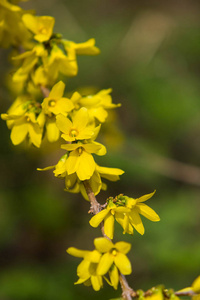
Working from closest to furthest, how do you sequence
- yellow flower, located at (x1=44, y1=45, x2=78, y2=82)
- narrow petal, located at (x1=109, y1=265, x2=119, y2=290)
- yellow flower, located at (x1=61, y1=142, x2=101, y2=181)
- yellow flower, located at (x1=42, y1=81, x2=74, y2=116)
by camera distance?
narrow petal, located at (x1=109, y1=265, x2=119, y2=290)
yellow flower, located at (x1=61, y1=142, x2=101, y2=181)
yellow flower, located at (x1=42, y1=81, x2=74, y2=116)
yellow flower, located at (x1=44, y1=45, x2=78, y2=82)

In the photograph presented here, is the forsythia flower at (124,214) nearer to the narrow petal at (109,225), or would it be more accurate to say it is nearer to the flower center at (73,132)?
the narrow petal at (109,225)

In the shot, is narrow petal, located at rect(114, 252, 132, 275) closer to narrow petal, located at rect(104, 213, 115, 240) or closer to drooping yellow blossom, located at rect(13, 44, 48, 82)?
narrow petal, located at rect(104, 213, 115, 240)

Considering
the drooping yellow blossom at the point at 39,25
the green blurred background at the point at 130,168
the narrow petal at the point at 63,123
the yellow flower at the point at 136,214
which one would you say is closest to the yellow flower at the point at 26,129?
the narrow petal at the point at 63,123

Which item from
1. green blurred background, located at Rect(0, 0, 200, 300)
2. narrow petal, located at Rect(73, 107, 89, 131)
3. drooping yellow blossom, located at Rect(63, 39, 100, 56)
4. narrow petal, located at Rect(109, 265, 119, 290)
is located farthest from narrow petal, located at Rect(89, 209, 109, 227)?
green blurred background, located at Rect(0, 0, 200, 300)

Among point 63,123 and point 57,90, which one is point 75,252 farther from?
point 57,90

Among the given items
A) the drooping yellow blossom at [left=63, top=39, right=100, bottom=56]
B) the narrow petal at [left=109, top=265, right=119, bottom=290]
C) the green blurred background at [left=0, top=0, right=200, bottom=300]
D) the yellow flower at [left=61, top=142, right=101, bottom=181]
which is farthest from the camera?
the green blurred background at [left=0, top=0, right=200, bottom=300]

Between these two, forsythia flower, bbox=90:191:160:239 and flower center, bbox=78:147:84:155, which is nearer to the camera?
forsythia flower, bbox=90:191:160:239

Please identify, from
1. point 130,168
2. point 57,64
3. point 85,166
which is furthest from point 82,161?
point 130,168
